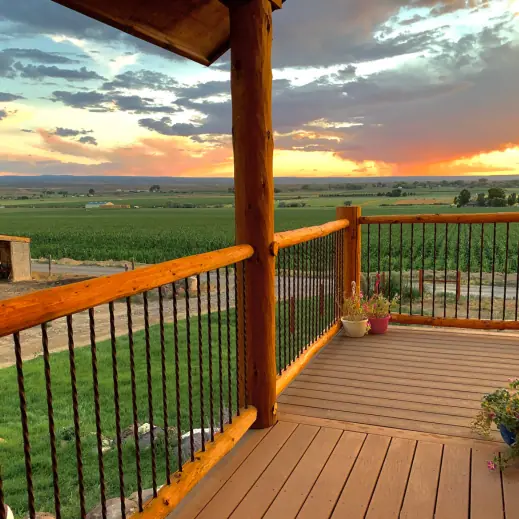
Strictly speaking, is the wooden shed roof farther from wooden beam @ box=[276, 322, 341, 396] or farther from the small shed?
the small shed

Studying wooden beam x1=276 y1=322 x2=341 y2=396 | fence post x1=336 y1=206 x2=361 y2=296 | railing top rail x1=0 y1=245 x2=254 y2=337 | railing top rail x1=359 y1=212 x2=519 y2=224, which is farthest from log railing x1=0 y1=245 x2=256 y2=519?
railing top rail x1=359 y1=212 x2=519 y2=224

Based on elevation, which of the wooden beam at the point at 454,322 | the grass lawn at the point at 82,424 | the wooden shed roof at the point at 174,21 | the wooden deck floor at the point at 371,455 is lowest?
the grass lawn at the point at 82,424

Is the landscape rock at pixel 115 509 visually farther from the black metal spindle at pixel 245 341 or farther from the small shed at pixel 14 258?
the small shed at pixel 14 258

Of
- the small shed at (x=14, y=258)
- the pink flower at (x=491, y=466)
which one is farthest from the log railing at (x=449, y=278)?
the small shed at (x=14, y=258)

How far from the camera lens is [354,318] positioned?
4617mm

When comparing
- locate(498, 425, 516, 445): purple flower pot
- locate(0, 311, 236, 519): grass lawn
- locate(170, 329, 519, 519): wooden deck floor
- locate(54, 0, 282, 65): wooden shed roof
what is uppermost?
locate(54, 0, 282, 65): wooden shed roof

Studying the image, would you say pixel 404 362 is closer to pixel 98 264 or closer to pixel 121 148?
pixel 98 264

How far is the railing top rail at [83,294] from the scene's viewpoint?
124 cm

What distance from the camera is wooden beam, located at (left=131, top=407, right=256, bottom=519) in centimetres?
191

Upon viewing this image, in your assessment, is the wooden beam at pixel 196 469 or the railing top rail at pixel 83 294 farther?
the wooden beam at pixel 196 469

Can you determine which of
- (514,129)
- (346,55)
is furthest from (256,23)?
(346,55)

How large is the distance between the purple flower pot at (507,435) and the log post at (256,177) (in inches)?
45.5

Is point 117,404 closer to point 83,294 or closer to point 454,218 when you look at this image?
point 83,294

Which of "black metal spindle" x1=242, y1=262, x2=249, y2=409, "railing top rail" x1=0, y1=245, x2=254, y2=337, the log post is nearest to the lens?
"railing top rail" x1=0, y1=245, x2=254, y2=337
